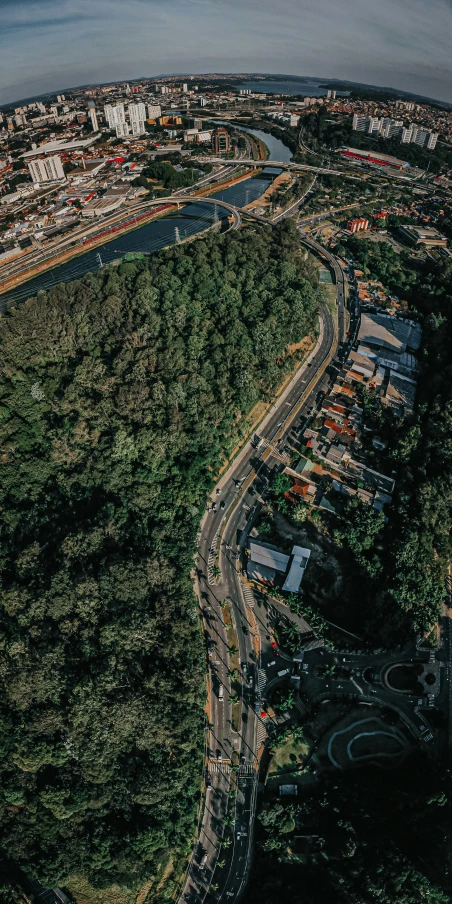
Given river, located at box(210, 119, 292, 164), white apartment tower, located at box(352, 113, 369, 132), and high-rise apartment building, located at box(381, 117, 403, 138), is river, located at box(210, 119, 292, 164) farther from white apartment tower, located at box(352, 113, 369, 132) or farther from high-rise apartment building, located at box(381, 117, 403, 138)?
high-rise apartment building, located at box(381, 117, 403, 138)

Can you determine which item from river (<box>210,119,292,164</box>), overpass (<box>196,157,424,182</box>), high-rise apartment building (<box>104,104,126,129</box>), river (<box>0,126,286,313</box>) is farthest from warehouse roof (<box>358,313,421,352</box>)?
high-rise apartment building (<box>104,104,126,129</box>)

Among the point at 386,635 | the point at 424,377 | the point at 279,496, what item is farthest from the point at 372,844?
the point at 424,377

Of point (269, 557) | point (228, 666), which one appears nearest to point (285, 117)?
point (269, 557)

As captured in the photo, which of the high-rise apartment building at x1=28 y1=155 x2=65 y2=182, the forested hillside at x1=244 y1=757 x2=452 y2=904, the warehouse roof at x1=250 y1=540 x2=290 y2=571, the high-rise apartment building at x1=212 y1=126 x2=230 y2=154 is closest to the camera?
the forested hillside at x1=244 y1=757 x2=452 y2=904

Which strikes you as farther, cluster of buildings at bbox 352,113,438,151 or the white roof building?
cluster of buildings at bbox 352,113,438,151

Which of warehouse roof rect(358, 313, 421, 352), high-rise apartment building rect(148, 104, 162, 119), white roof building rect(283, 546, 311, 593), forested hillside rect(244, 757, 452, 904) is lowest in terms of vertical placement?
forested hillside rect(244, 757, 452, 904)

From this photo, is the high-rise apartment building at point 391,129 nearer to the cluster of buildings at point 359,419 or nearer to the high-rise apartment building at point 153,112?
the high-rise apartment building at point 153,112

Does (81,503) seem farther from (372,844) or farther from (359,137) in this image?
(359,137)
